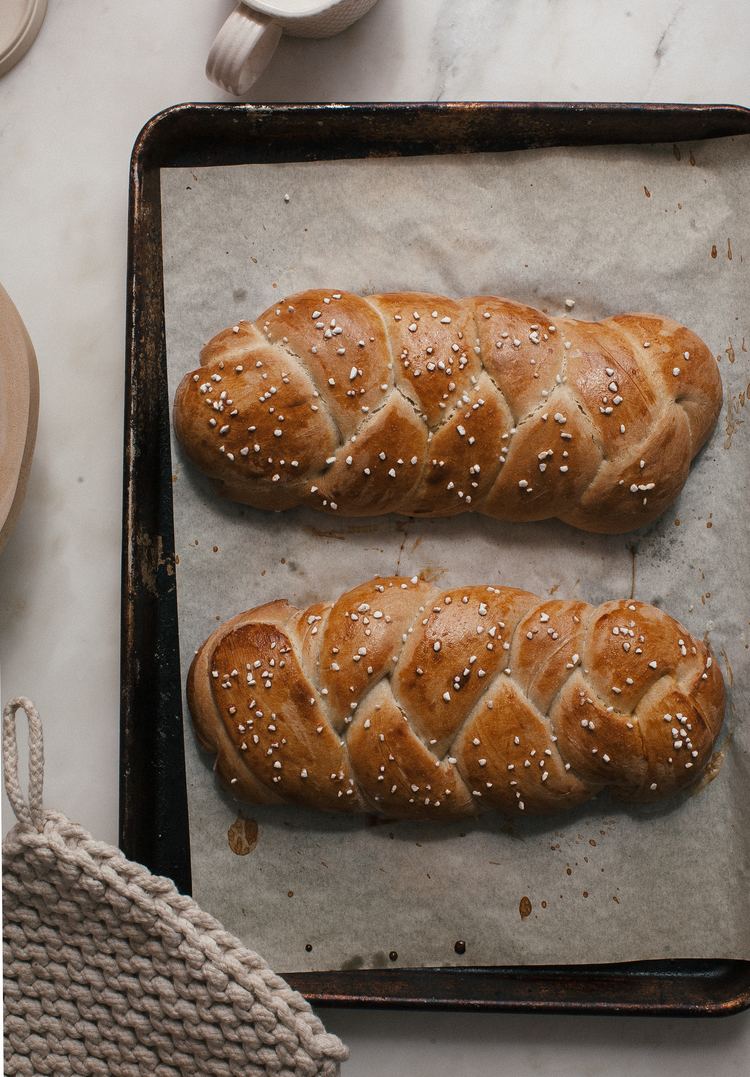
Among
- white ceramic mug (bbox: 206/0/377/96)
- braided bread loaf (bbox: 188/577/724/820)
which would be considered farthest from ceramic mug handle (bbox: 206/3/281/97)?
braided bread loaf (bbox: 188/577/724/820)

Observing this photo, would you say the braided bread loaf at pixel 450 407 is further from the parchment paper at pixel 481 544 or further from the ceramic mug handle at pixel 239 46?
the ceramic mug handle at pixel 239 46

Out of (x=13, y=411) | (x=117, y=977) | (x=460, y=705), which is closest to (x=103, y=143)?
(x=13, y=411)

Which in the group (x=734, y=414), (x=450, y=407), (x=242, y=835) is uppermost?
(x=450, y=407)

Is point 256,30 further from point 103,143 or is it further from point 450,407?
point 450,407

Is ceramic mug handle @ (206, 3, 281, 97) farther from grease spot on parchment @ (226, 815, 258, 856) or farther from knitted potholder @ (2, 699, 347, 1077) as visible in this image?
grease spot on parchment @ (226, 815, 258, 856)

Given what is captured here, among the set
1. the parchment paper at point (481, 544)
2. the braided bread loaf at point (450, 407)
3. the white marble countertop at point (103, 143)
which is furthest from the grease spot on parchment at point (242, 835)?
the braided bread loaf at point (450, 407)
